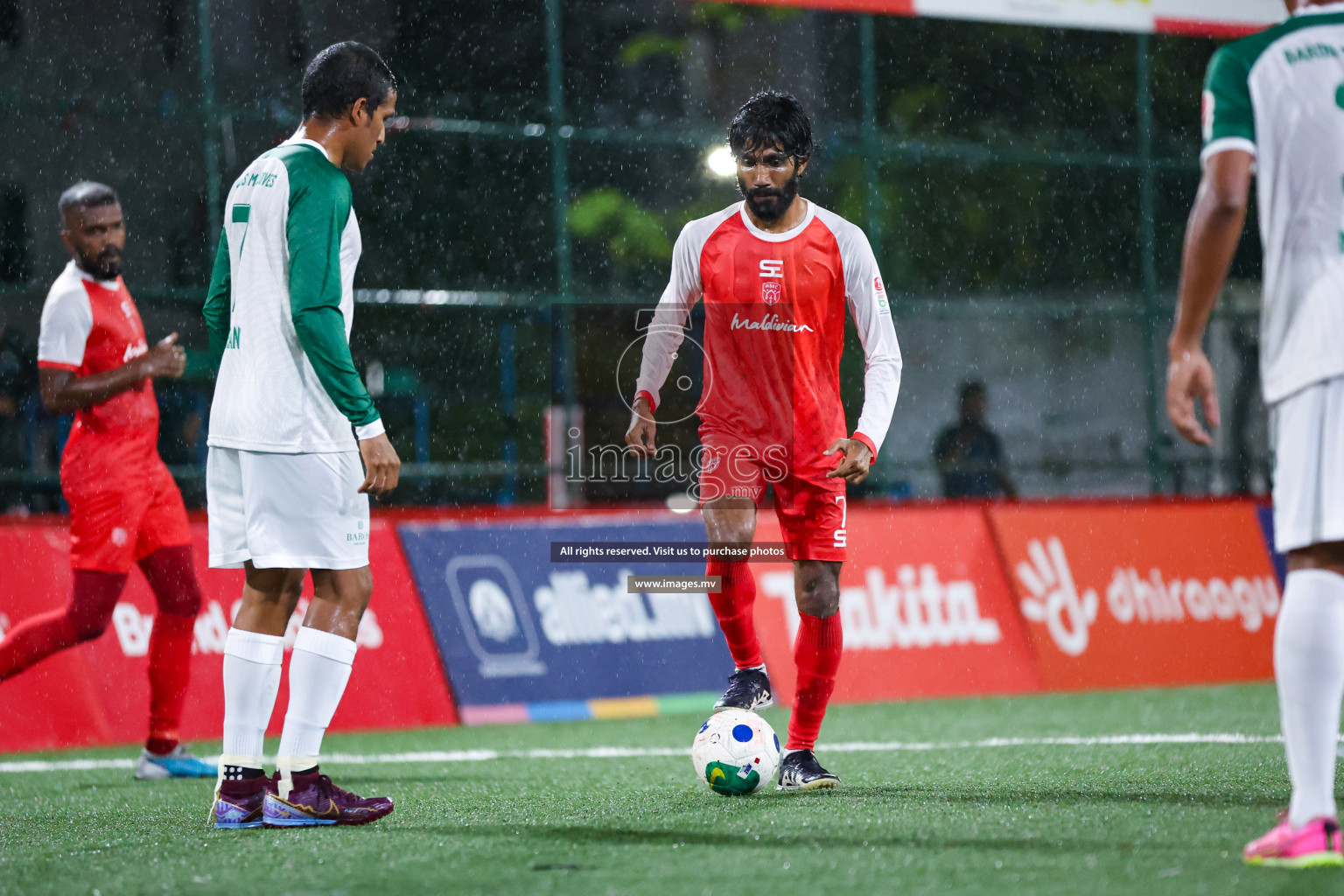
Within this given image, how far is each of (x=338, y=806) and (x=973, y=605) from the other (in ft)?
19.7

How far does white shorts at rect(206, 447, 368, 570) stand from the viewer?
4559 millimetres

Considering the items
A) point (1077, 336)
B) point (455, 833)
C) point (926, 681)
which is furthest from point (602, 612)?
point (1077, 336)

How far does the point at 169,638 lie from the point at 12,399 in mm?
6192

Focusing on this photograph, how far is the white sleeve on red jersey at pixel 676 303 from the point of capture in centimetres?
571

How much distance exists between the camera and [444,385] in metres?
14.6

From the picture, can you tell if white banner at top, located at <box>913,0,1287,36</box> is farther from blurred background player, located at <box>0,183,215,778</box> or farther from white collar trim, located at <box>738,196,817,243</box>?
blurred background player, located at <box>0,183,215,778</box>

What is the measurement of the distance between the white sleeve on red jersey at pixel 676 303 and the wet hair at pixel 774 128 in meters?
0.31

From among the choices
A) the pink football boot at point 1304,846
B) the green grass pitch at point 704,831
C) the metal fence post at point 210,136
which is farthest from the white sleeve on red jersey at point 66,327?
the pink football boot at point 1304,846

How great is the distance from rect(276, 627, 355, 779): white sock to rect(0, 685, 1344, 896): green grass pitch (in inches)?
9.2

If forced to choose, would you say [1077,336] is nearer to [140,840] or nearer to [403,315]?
[403,315]

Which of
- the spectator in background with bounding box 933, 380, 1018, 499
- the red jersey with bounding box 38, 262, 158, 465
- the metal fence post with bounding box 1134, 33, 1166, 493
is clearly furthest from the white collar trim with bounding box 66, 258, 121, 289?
the metal fence post with bounding box 1134, 33, 1166, 493

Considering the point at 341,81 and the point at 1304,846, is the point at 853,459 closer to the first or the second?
the point at 341,81

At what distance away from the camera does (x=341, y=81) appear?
4.68 metres

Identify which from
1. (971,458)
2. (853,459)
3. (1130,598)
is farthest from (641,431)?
(971,458)
